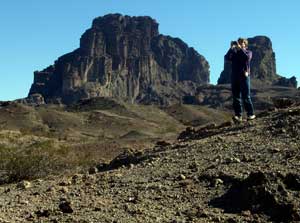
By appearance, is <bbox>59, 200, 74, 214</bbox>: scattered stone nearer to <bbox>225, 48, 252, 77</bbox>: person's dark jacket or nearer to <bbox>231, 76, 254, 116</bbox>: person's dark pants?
<bbox>225, 48, 252, 77</bbox>: person's dark jacket

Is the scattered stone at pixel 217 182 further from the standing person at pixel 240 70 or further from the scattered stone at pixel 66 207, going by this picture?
the standing person at pixel 240 70

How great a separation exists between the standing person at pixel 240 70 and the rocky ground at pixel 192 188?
2.38 metres

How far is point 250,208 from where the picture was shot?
819 centimetres

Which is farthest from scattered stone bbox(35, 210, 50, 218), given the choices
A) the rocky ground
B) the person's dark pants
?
the person's dark pants

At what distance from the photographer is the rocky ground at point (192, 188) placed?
26.8 feet

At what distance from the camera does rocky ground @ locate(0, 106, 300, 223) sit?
321 inches

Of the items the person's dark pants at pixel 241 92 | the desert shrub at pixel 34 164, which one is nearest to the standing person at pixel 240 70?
the person's dark pants at pixel 241 92

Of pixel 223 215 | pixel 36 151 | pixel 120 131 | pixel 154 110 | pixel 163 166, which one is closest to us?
pixel 223 215

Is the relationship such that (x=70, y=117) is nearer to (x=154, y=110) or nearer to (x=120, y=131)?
(x=120, y=131)

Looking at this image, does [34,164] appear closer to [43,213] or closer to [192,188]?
[192,188]

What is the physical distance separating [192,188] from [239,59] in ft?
20.8

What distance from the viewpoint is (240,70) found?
49.9 feet

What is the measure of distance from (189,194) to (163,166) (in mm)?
2256

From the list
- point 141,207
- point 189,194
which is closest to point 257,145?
point 189,194
